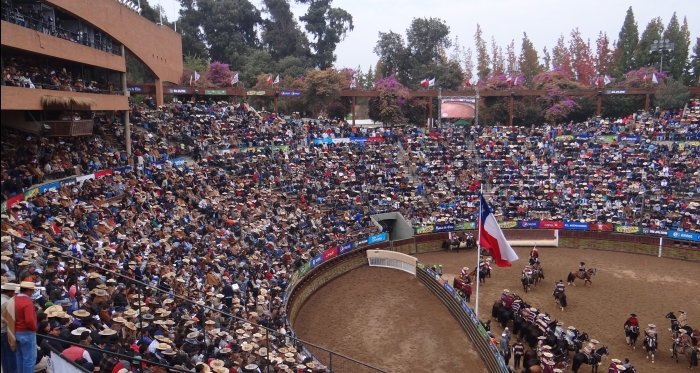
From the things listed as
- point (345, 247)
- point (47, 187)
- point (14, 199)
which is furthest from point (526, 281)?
point (14, 199)

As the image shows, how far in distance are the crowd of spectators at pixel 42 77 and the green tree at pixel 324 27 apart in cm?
6009

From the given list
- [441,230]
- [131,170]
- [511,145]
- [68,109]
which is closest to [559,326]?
[441,230]

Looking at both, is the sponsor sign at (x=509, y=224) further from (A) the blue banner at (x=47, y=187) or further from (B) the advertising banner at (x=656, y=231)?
(A) the blue banner at (x=47, y=187)

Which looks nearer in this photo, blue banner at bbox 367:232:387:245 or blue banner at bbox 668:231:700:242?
blue banner at bbox 668:231:700:242

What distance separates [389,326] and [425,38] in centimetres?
5932

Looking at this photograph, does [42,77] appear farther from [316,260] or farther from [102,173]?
[316,260]

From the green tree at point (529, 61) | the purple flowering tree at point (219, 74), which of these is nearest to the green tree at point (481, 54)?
the green tree at point (529, 61)

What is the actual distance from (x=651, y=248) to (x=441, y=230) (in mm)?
13654

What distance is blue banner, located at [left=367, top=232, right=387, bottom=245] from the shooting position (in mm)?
33375

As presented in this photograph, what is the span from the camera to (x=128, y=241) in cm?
1909

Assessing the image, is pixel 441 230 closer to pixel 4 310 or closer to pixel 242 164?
pixel 242 164

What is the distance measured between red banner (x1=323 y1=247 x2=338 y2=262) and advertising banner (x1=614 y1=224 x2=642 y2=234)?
1985 cm

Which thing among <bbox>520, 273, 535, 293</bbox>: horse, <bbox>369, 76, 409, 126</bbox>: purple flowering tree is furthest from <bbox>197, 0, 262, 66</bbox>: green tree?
<bbox>520, 273, 535, 293</bbox>: horse

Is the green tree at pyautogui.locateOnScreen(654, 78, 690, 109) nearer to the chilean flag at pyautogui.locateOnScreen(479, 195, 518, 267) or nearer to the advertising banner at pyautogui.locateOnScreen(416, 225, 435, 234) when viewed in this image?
the advertising banner at pyautogui.locateOnScreen(416, 225, 435, 234)
